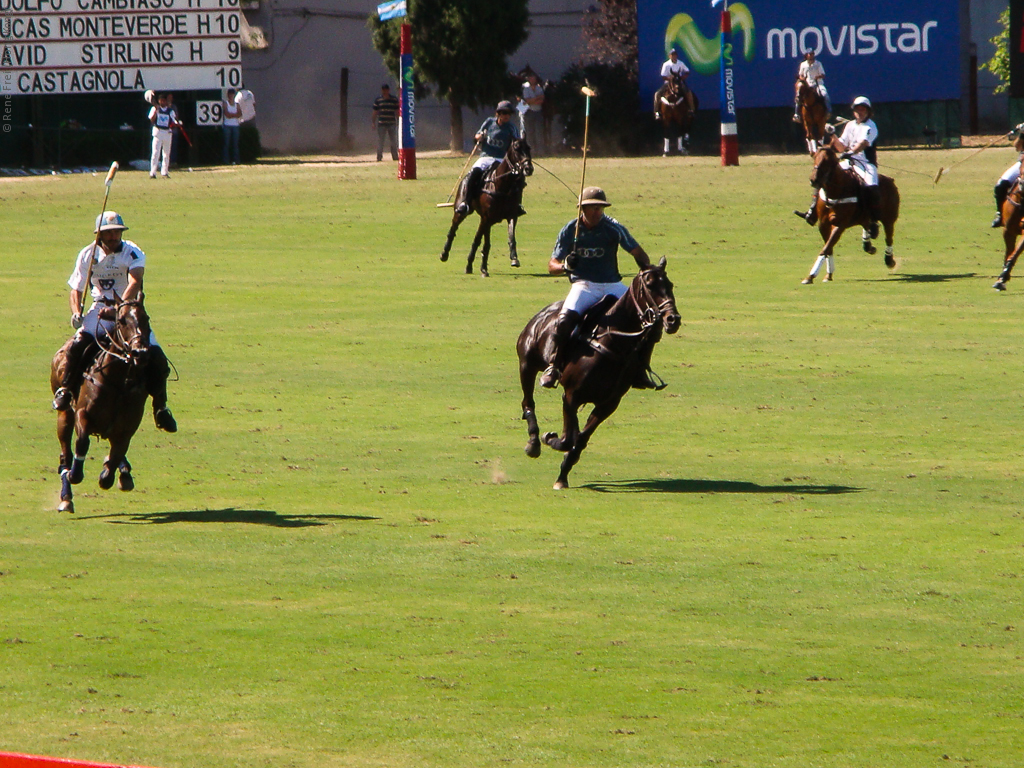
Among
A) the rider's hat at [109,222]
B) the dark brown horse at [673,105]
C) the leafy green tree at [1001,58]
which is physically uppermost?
the leafy green tree at [1001,58]

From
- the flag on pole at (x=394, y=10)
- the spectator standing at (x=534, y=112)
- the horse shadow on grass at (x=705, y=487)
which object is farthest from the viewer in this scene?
the spectator standing at (x=534, y=112)

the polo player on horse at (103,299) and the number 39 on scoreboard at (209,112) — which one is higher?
the number 39 on scoreboard at (209,112)

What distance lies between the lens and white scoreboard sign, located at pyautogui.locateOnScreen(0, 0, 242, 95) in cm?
4362

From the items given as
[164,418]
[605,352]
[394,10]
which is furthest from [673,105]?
[164,418]

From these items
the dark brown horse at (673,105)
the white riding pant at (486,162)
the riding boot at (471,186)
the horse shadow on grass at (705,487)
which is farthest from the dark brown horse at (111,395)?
the dark brown horse at (673,105)

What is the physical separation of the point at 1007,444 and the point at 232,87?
32185 millimetres

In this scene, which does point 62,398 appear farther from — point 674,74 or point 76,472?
point 674,74

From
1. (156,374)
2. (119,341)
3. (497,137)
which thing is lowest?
(156,374)

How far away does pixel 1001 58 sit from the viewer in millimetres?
48531

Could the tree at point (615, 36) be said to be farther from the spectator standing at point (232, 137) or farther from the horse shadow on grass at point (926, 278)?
the horse shadow on grass at point (926, 278)

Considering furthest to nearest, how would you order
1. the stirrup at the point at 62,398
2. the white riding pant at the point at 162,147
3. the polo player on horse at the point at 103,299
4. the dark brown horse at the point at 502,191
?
the white riding pant at the point at 162,147
the dark brown horse at the point at 502,191
the polo player on horse at the point at 103,299
the stirrup at the point at 62,398

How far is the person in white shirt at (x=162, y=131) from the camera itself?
43.2 meters

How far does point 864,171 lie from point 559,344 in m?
14.1

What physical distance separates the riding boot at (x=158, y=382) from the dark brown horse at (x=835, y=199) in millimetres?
14820
